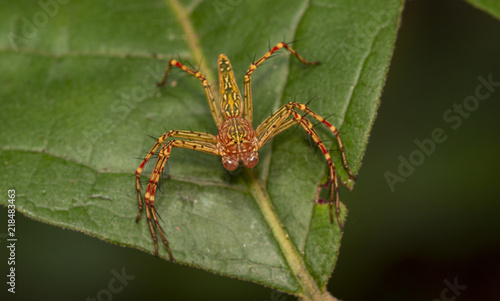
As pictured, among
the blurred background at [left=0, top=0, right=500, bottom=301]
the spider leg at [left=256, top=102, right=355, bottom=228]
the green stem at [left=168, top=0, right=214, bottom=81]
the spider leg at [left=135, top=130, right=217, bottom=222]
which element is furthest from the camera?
the blurred background at [left=0, top=0, right=500, bottom=301]

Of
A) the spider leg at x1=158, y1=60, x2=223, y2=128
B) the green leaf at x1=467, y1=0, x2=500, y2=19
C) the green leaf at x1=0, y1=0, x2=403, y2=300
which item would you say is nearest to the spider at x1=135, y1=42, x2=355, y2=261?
the spider leg at x1=158, y1=60, x2=223, y2=128

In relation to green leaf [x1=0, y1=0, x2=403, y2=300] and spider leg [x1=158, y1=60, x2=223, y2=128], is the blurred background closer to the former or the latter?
green leaf [x1=0, y1=0, x2=403, y2=300]

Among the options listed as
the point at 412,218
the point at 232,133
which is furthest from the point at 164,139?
the point at 412,218

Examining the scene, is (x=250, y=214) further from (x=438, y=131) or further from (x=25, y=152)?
(x=438, y=131)

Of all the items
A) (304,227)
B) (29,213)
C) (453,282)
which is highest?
(29,213)

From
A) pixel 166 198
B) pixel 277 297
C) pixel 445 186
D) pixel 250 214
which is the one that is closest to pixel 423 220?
pixel 445 186
